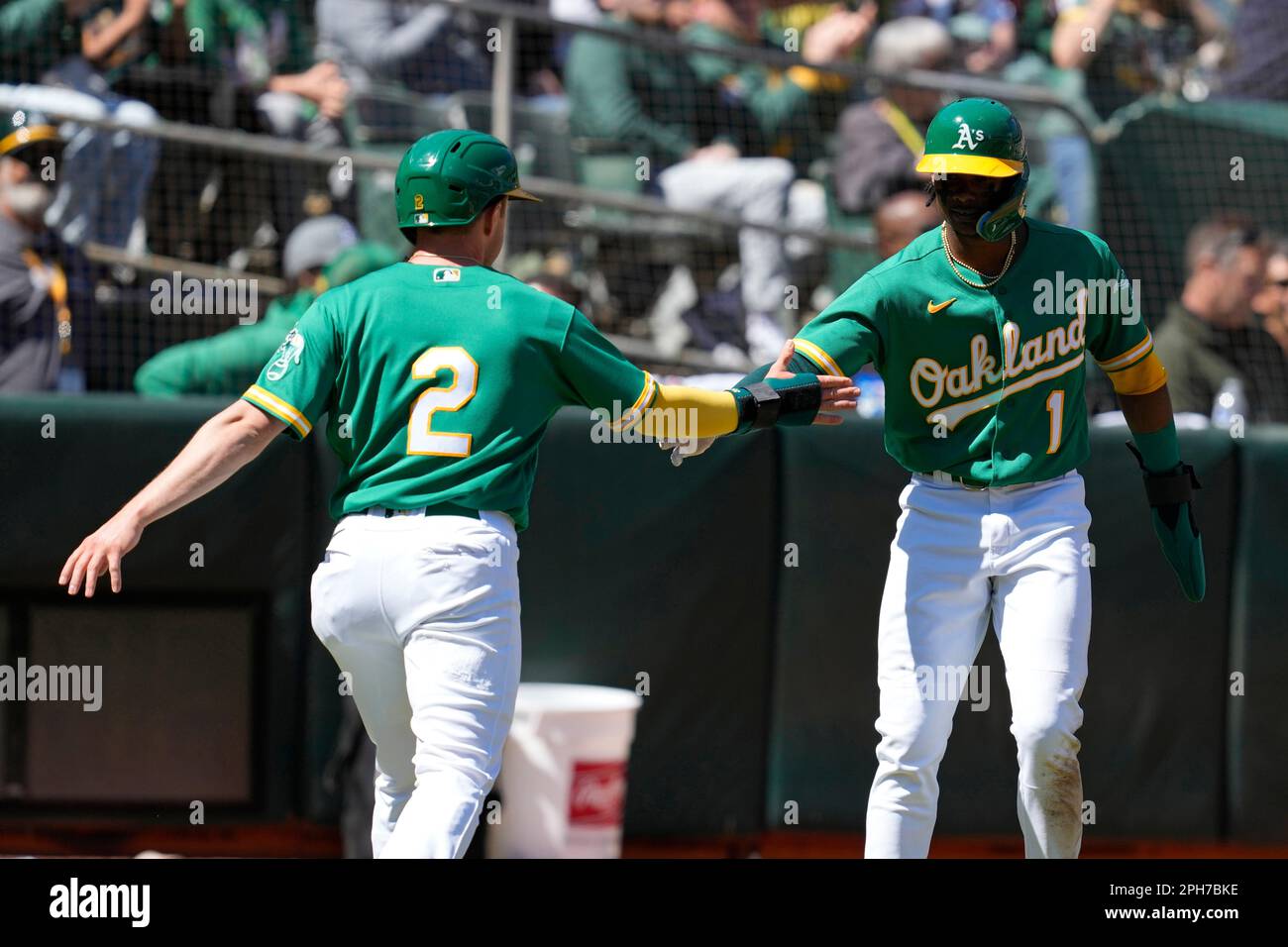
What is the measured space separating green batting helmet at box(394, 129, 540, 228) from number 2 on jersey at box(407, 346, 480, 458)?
36cm

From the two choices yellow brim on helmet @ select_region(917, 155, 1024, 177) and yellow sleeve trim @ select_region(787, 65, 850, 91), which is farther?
yellow sleeve trim @ select_region(787, 65, 850, 91)

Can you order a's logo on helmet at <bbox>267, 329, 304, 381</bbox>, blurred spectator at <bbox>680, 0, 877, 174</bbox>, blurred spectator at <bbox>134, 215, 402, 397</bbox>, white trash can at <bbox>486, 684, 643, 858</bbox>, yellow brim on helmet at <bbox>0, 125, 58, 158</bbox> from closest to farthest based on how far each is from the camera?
1. a's logo on helmet at <bbox>267, 329, 304, 381</bbox>
2. white trash can at <bbox>486, 684, 643, 858</bbox>
3. blurred spectator at <bbox>134, 215, 402, 397</bbox>
4. yellow brim on helmet at <bbox>0, 125, 58, 158</bbox>
5. blurred spectator at <bbox>680, 0, 877, 174</bbox>

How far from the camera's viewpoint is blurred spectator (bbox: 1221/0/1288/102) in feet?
32.3

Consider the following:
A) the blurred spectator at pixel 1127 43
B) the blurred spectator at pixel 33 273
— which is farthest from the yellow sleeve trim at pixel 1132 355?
the blurred spectator at pixel 1127 43

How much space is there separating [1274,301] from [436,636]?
230 inches

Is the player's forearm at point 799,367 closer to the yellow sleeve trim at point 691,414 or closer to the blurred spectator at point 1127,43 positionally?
the yellow sleeve trim at point 691,414

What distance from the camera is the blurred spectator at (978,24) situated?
389 inches

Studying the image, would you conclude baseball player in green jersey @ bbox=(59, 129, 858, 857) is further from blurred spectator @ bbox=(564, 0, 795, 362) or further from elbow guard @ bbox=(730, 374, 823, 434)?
blurred spectator @ bbox=(564, 0, 795, 362)

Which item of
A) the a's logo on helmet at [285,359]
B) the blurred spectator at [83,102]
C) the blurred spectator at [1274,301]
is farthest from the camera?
the blurred spectator at [1274,301]

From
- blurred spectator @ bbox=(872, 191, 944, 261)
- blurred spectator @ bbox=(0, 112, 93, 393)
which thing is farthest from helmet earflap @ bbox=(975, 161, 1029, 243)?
blurred spectator @ bbox=(0, 112, 93, 393)

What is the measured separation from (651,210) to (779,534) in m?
Answer: 2.08

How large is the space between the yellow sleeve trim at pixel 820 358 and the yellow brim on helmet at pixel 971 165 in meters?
0.55

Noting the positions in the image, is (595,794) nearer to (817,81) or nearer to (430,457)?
(430,457)
